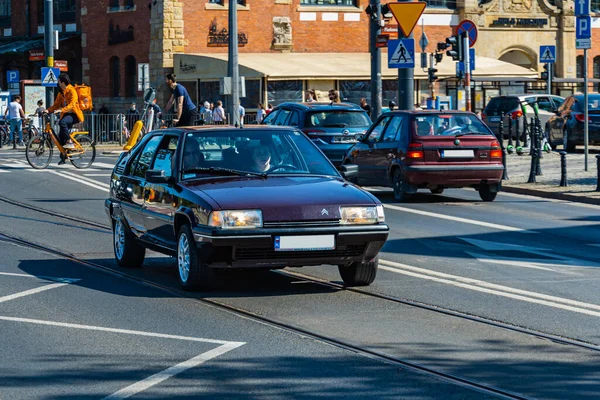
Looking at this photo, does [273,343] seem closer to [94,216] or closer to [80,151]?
[94,216]

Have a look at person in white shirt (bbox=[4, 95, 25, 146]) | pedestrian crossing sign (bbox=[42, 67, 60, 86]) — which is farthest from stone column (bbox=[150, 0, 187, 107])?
pedestrian crossing sign (bbox=[42, 67, 60, 86])

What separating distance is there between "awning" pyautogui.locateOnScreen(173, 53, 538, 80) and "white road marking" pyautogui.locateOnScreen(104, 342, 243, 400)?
131ft

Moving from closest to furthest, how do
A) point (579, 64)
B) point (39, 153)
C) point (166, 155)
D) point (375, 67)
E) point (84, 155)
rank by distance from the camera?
1. point (166, 155)
2. point (39, 153)
3. point (84, 155)
4. point (375, 67)
5. point (579, 64)

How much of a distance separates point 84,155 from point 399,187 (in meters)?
10.0

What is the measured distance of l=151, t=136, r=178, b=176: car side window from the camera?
1170cm

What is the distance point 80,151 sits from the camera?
28.2m

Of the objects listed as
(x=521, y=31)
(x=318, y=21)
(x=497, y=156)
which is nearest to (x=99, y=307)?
(x=497, y=156)

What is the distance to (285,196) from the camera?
10.5 metres

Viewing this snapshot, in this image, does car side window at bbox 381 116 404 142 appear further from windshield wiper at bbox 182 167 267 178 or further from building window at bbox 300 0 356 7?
building window at bbox 300 0 356 7

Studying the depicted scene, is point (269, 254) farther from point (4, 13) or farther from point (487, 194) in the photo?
point (4, 13)

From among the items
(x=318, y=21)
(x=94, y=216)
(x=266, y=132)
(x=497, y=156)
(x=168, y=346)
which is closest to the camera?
(x=168, y=346)

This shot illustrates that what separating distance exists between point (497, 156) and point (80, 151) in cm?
1096

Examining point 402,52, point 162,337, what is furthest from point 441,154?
point 162,337

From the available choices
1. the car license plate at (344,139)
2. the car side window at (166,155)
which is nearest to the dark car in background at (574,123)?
the car license plate at (344,139)
